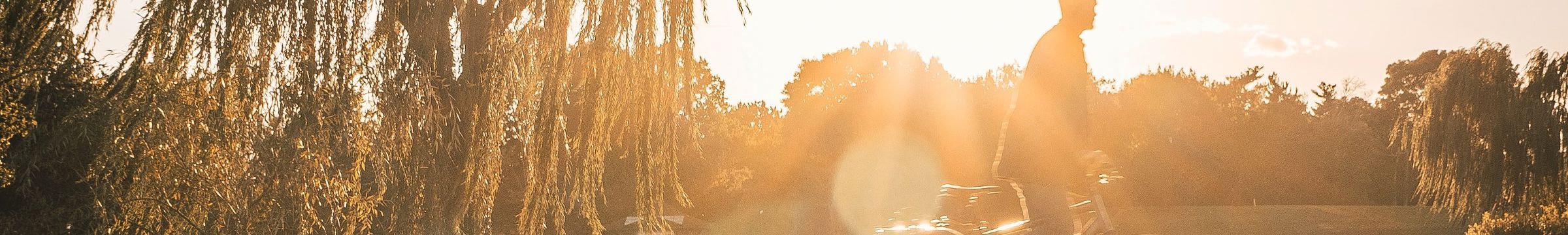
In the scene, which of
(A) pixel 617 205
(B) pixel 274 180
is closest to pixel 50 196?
(B) pixel 274 180

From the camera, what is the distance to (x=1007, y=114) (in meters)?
3.42

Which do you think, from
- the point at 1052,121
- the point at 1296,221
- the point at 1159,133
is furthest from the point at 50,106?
the point at 1159,133

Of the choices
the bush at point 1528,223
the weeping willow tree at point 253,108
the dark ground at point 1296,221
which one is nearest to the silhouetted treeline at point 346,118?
the weeping willow tree at point 253,108

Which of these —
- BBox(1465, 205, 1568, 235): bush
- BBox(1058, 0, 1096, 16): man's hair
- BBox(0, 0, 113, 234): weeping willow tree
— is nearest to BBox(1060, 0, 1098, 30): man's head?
BBox(1058, 0, 1096, 16): man's hair

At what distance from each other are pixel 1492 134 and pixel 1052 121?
61.2ft

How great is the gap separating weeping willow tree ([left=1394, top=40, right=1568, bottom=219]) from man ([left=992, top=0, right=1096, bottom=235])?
18121 millimetres

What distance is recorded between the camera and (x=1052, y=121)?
10.6 ft

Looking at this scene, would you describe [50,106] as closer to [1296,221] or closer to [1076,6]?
[1076,6]

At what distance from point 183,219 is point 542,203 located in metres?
1.44

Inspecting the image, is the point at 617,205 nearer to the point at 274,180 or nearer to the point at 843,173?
the point at 843,173

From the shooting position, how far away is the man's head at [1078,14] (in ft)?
10.8

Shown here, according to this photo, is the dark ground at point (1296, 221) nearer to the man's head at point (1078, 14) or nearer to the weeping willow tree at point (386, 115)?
the weeping willow tree at point (386, 115)

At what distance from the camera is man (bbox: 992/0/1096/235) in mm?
3211

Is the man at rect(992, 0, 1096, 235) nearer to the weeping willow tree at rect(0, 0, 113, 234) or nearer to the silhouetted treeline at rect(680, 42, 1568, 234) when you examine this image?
the weeping willow tree at rect(0, 0, 113, 234)
